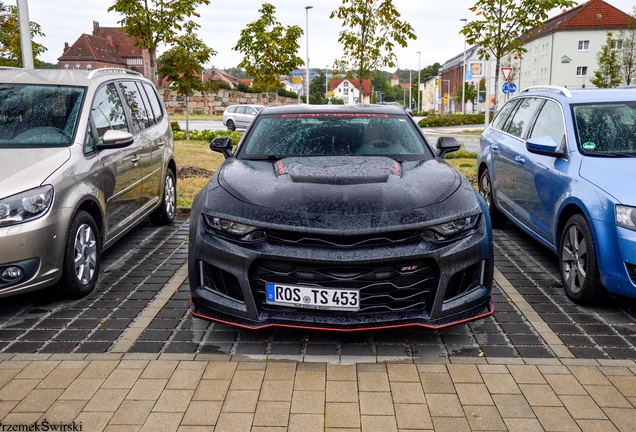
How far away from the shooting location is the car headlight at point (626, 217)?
434 cm

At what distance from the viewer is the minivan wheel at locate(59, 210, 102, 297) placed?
4.78 meters

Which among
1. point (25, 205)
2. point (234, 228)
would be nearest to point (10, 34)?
point (25, 205)

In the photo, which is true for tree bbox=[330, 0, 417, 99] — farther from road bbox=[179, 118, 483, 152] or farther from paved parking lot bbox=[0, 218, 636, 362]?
paved parking lot bbox=[0, 218, 636, 362]

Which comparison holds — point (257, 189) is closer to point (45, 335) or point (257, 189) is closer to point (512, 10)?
point (45, 335)

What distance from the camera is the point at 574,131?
5477mm

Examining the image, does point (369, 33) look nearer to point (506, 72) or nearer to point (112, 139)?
point (506, 72)

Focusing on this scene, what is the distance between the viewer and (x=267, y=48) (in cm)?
3331

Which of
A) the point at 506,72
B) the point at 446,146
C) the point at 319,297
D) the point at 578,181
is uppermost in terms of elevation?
the point at 506,72

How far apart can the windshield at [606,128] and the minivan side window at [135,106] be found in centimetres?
440

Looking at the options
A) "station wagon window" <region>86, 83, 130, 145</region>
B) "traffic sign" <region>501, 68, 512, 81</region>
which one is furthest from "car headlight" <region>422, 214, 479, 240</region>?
"traffic sign" <region>501, 68, 512, 81</region>

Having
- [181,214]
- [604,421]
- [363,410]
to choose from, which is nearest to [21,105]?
[181,214]

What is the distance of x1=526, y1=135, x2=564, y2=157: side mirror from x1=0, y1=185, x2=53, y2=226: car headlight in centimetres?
399

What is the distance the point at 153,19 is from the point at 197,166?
28.7 ft

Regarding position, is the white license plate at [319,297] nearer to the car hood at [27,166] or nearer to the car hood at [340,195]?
the car hood at [340,195]
